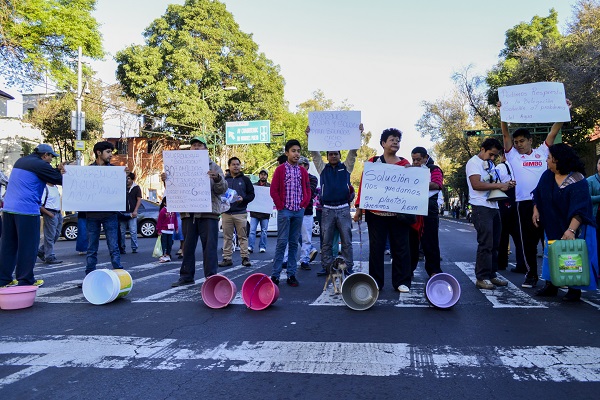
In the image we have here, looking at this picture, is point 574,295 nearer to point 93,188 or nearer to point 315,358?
point 315,358

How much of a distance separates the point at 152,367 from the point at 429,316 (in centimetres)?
275

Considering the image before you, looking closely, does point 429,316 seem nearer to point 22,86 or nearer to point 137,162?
point 22,86

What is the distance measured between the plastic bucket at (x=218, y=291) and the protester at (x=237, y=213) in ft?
12.3

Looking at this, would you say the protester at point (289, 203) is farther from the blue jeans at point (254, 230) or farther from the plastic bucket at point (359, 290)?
the blue jeans at point (254, 230)

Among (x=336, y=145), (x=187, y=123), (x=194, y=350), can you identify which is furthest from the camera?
(x=187, y=123)

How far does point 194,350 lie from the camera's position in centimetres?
399

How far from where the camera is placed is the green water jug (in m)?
5.44

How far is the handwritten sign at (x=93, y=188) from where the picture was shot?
6.82 m

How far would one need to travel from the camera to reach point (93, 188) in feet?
22.6

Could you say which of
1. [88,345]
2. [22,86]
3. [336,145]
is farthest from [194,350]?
[22,86]

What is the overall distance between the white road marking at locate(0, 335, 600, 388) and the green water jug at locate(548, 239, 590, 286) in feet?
5.62

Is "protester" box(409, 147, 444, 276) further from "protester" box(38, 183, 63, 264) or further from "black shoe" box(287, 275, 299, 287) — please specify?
"protester" box(38, 183, 63, 264)

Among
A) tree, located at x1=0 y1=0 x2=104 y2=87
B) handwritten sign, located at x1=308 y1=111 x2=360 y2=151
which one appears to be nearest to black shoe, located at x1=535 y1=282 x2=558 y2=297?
handwritten sign, located at x1=308 y1=111 x2=360 y2=151

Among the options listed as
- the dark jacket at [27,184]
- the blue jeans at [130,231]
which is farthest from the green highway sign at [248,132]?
the dark jacket at [27,184]
